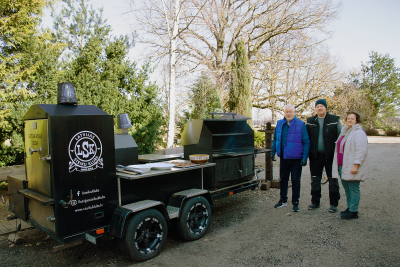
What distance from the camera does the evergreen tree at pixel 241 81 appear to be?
1538 centimetres

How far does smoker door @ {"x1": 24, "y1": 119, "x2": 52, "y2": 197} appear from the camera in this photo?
9.96 ft

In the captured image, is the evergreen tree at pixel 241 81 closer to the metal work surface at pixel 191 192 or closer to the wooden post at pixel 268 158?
the wooden post at pixel 268 158

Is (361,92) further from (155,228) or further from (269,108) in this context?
(155,228)

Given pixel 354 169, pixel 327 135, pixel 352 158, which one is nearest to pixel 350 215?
pixel 354 169

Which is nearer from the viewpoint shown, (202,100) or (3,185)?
(3,185)

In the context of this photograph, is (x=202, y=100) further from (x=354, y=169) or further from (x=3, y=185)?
(x=354, y=169)

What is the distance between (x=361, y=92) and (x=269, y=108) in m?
11.7

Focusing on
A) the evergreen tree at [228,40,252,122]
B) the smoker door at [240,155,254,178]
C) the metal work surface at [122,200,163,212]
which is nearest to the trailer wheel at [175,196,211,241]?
the metal work surface at [122,200,163,212]

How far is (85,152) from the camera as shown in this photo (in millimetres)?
3107

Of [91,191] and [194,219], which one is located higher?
[91,191]

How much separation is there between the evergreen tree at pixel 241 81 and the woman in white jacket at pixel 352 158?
10749mm

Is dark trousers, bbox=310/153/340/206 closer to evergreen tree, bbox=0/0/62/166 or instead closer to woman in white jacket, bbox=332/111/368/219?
woman in white jacket, bbox=332/111/368/219

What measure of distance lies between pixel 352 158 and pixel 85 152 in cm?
398

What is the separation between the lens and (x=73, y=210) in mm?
3002
